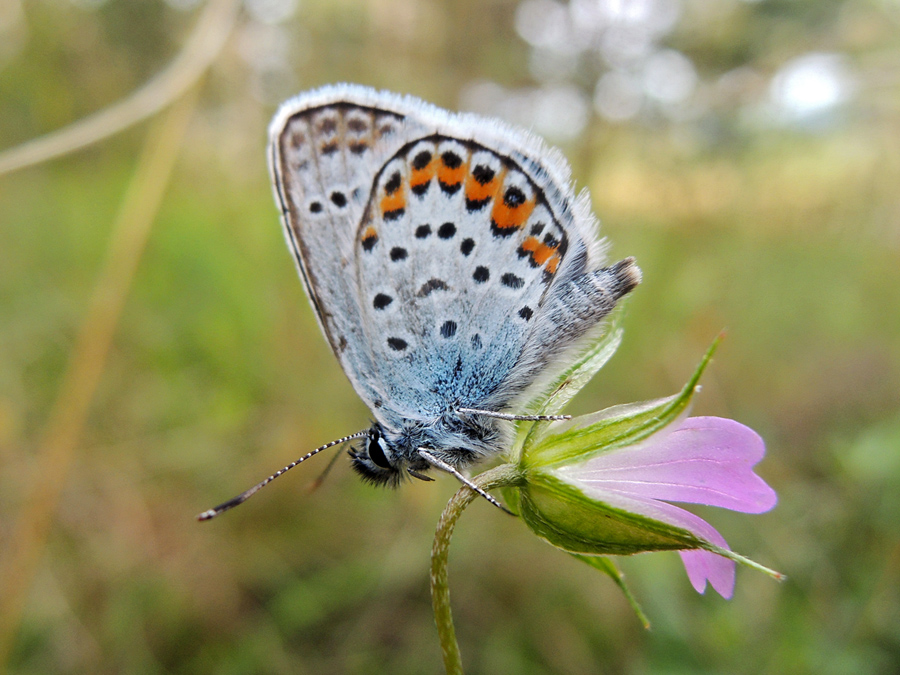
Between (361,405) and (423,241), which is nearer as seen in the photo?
(423,241)

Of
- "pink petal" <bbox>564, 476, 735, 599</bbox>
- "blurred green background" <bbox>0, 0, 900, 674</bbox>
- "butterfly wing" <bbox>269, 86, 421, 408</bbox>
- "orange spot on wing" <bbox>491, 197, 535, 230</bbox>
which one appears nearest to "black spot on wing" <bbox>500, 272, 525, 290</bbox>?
"orange spot on wing" <bbox>491, 197, 535, 230</bbox>

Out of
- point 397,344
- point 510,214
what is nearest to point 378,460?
point 397,344

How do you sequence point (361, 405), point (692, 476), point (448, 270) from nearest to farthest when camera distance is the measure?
point (692, 476) → point (448, 270) → point (361, 405)

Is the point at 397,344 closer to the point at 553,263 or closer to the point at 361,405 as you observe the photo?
the point at 553,263

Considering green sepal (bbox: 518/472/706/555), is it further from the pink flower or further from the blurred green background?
the blurred green background

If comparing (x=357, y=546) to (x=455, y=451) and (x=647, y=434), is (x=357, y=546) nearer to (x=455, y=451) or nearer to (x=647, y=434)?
(x=455, y=451)
